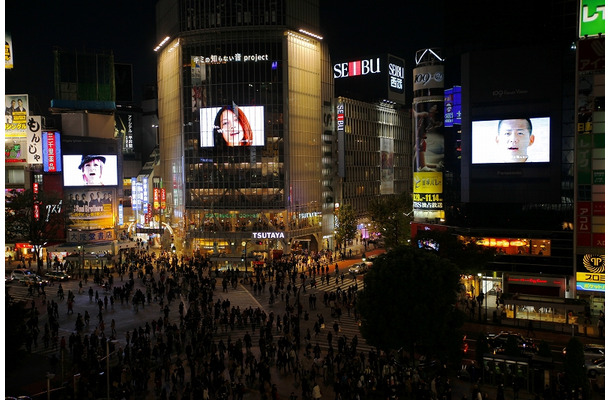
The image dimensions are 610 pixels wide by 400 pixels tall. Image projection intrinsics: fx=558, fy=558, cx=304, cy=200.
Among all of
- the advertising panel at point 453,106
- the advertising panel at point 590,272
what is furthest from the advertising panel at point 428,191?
the advertising panel at point 590,272

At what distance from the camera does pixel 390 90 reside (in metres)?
102

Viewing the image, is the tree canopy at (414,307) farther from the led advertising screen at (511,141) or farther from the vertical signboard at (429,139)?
the vertical signboard at (429,139)

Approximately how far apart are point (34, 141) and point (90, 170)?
6907mm

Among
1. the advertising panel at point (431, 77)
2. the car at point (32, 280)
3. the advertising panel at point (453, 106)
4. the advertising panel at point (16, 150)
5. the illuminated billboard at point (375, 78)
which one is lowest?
the car at point (32, 280)

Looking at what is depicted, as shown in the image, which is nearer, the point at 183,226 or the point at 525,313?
the point at 525,313

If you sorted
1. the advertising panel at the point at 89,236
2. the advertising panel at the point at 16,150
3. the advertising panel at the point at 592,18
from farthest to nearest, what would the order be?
the advertising panel at the point at 16,150, the advertising panel at the point at 89,236, the advertising panel at the point at 592,18

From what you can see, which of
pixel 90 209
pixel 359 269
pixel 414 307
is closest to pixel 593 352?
pixel 414 307

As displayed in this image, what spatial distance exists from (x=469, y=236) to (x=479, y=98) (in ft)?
37.2

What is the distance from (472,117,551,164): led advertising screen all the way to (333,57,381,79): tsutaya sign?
195 feet

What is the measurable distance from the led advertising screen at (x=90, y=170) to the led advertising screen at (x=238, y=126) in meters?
13.8

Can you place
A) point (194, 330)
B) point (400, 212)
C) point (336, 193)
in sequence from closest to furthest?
point (194, 330) → point (400, 212) → point (336, 193)

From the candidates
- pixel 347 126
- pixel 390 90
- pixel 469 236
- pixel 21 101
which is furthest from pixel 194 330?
pixel 390 90

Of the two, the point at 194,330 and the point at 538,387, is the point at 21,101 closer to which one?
the point at 194,330

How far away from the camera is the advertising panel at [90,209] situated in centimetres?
6588
